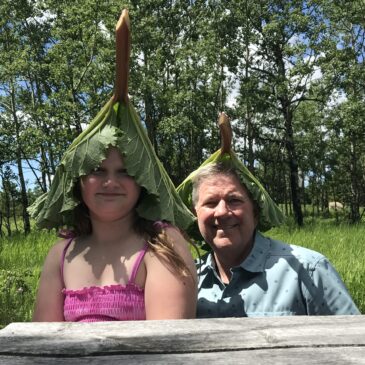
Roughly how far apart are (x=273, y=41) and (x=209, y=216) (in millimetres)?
19859

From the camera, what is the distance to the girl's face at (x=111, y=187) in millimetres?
1599

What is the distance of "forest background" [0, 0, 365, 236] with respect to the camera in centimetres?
1772

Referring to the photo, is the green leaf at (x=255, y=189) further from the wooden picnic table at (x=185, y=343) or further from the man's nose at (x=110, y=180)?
the wooden picnic table at (x=185, y=343)

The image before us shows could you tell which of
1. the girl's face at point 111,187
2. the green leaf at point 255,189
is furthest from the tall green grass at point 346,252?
the girl's face at point 111,187

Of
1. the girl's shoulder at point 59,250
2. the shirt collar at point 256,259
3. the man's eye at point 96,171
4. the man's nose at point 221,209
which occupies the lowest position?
the shirt collar at point 256,259

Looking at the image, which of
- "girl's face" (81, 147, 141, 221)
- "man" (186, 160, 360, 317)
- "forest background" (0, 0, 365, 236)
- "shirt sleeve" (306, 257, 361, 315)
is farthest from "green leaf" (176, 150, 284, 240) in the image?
"forest background" (0, 0, 365, 236)

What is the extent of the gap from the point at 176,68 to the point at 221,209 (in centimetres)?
2218

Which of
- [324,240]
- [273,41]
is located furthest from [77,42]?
[324,240]

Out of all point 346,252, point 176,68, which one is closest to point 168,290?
point 346,252

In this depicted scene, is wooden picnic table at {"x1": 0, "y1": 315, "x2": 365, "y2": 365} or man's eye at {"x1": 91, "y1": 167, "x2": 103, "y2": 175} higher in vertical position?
man's eye at {"x1": 91, "y1": 167, "x2": 103, "y2": 175}

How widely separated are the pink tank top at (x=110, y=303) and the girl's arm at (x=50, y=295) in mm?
61

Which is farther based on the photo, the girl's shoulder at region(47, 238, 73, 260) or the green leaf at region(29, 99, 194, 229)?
the girl's shoulder at region(47, 238, 73, 260)

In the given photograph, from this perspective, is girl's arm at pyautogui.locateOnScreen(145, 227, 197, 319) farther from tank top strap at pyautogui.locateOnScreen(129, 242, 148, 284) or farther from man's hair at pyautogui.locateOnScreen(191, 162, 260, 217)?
man's hair at pyautogui.locateOnScreen(191, 162, 260, 217)

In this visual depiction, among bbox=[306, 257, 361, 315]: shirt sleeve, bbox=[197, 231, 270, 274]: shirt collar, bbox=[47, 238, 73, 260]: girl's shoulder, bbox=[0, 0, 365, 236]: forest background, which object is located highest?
bbox=[0, 0, 365, 236]: forest background
